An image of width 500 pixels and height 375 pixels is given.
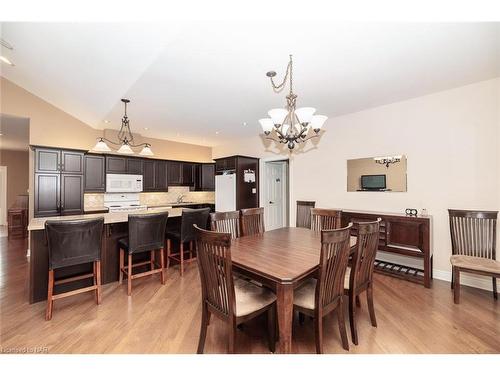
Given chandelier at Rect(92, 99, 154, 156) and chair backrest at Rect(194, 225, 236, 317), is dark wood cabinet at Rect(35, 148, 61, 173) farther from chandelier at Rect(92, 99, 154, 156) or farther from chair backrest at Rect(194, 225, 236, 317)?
chair backrest at Rect(194, 225, 236, 317)

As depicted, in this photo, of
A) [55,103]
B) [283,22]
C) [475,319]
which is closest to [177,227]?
[283,22]

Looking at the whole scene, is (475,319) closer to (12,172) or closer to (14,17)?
(14,17)

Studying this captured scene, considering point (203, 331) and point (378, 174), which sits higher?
point (378, 174)

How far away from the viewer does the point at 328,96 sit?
321cm

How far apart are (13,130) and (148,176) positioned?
2.96 meters

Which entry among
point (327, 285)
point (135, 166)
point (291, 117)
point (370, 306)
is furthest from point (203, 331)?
point (135, 166)

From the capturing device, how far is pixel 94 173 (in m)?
4.62

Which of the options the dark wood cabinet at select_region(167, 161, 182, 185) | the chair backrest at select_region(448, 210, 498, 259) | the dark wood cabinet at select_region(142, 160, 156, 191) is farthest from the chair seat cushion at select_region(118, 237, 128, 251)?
the chair backrest at select_region(448, 210, 498, 259)

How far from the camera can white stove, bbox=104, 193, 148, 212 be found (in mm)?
4875

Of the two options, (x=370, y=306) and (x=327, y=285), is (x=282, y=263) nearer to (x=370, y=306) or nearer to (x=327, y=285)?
(x=327, y=285)

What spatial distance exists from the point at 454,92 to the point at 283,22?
2784mm

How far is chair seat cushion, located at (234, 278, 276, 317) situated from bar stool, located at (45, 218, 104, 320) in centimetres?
164

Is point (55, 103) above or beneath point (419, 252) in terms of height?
above

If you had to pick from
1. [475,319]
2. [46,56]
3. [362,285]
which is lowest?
[475,319]
